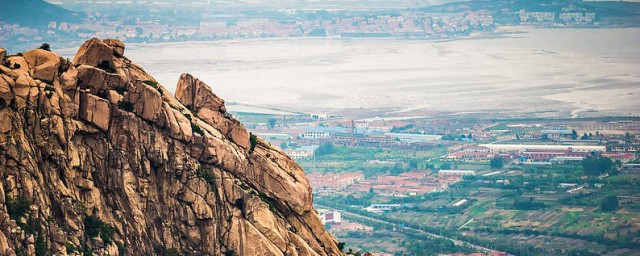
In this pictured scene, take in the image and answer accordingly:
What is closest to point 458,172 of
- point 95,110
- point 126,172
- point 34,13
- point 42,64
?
point 126,172

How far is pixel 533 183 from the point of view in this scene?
8800 centimetres

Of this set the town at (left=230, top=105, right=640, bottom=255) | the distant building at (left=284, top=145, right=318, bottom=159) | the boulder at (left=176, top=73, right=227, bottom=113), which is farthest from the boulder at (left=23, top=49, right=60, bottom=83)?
the distant building at (left=284, top=145, right=318, bottom=159)

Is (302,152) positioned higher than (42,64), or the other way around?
(42,64)

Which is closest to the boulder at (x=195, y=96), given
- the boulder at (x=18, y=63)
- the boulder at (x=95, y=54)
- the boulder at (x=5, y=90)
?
the boulder at (x=95, y=54)

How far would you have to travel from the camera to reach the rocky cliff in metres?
17.2

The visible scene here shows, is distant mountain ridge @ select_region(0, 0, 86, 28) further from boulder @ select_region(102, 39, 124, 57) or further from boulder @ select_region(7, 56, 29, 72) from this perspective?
boulder @ select_region(7, 56, 29, 72)

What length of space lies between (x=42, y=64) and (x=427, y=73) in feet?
478

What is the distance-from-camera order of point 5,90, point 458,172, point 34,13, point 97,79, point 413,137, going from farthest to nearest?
point 34,13, point 413,137, point 458,172, point 97,79, point 5,90

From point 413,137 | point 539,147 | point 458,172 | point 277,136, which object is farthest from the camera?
point 413,137

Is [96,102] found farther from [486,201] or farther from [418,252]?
[486,201]

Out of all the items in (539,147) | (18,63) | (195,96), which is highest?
(18,63)

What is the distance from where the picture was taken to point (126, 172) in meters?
18.5

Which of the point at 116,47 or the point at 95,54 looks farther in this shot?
the point at 116,47

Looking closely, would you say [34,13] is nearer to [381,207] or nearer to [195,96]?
[381,207]
